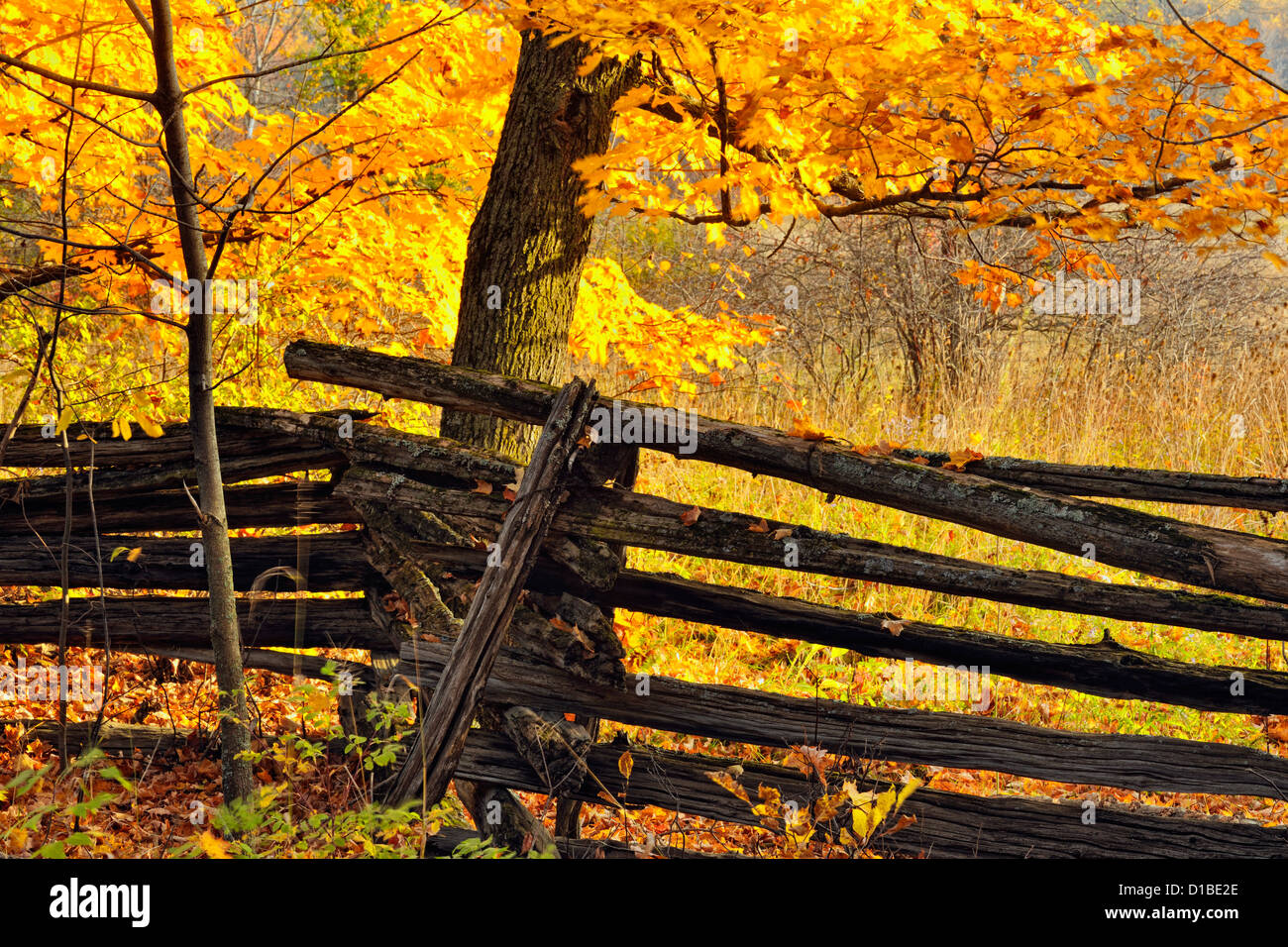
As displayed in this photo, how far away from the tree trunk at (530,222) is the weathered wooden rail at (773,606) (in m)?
0.93

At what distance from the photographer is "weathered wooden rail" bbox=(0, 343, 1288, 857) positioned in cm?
325

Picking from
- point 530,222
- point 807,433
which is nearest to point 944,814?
point 807,433

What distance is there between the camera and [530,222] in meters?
4.61

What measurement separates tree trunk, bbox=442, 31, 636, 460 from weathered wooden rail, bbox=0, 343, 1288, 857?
0.93 metres

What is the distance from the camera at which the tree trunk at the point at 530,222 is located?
4566mm

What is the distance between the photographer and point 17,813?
3209 millimetres

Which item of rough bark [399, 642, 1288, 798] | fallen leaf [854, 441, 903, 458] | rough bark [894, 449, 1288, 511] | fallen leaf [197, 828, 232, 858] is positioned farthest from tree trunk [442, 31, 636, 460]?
fallen leaf [197, 828, 232, 858]

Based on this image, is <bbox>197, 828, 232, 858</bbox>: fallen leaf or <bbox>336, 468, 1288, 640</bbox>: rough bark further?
<bbox>336, 468, 1288, 640</bbox>: rough bark

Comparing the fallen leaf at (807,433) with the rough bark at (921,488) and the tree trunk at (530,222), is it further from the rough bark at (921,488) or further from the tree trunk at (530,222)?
the tree trunk at (530,222)

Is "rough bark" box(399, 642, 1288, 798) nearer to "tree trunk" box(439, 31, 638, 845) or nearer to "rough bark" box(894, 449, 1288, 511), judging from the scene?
"rough bark" box(894, 449, 1288, 511)

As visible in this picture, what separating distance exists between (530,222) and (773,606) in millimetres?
2206

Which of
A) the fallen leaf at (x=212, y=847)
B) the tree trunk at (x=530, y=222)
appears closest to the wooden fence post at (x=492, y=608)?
the fallen leaf at (x=212, y=847)

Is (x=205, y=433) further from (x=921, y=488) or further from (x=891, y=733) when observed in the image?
(x=891, y=733)

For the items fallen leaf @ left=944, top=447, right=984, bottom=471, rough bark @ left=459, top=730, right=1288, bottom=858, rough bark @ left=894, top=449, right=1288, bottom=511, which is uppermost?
fallen leaf @ left=944, top=447, right=984, bottom=471
